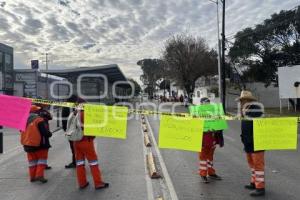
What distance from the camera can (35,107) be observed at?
9828mm

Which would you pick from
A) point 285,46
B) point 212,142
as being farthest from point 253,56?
point 212,142

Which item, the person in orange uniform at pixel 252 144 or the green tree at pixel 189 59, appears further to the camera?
the green tree at pixel 189 59

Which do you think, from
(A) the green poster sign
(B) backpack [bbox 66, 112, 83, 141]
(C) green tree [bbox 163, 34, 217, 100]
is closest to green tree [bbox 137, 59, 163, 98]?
(C) green tree [bbox 163, 34, 217, 100]

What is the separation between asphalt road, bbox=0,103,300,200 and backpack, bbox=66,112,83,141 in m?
0.99

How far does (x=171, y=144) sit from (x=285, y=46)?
130 feet

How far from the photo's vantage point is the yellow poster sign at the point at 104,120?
8727 millimetres

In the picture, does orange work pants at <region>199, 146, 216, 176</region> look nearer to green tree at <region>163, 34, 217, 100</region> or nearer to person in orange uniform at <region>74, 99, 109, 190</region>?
person in orange uniform at <region>74, 99, 109, 190</region>

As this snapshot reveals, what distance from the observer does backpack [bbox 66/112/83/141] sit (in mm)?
8586

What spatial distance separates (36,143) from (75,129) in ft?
4.35

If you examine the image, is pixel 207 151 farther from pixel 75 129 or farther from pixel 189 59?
pixel 189 59

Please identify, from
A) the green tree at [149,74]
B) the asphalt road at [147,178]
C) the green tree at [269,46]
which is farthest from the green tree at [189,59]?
the green tree at [149,74]

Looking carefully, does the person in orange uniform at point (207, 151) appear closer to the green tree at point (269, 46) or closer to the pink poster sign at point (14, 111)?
the pink poster sign at point (14, 111)

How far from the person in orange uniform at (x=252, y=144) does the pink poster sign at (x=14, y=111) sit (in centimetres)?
432

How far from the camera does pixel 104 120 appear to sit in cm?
893
